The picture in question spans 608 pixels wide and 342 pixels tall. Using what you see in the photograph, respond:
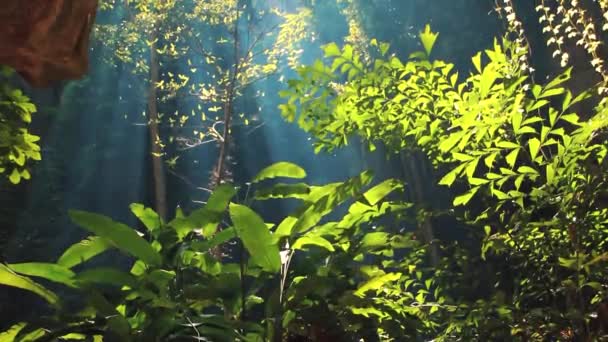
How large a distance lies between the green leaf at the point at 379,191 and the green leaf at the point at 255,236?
238 millimetres

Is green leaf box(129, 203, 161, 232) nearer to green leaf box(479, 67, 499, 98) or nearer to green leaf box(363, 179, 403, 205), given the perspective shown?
green leaf box(363, 179, 403, 205)

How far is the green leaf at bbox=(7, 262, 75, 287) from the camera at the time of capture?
935mm

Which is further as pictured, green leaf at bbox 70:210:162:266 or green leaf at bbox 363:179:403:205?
green leaf at bbox 363:179:403:205

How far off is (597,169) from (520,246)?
24cm

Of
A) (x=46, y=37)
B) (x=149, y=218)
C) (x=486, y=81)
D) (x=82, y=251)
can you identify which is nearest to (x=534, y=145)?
(x=486, y=81)

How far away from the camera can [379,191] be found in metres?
1.06

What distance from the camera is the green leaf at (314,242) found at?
986mm

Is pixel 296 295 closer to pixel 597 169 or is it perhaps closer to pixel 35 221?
pixel 597 169

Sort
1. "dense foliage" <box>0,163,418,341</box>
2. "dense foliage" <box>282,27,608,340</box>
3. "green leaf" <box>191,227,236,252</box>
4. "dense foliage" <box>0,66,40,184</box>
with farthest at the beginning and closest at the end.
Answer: "dense foliage" <box>0,66,40,184</box>
"dense foliage" <box>282,27,608,340</box>
"green leaf" <box>191,227,236,252</box>
"dense foliage" <box>0,163,418,341</box>

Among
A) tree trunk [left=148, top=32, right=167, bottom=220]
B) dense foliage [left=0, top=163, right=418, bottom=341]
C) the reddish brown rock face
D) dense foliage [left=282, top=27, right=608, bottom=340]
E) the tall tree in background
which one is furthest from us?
tree trunk [left=148, top=32, right=167, bottom=220]

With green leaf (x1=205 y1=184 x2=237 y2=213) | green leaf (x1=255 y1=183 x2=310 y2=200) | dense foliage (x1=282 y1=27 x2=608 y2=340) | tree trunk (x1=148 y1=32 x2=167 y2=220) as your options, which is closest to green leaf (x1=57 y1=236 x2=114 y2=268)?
green leaf (x1=205 y1=184 x2=237 y2=213)

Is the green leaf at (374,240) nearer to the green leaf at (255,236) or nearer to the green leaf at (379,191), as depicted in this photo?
the green leaf at (379,191)

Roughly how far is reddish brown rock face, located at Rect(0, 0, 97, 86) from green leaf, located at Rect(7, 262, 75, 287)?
0.79 meters

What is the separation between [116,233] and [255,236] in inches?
10.0
